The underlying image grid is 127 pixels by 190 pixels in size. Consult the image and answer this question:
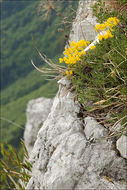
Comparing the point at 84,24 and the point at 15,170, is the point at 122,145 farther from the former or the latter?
the point at 84,24

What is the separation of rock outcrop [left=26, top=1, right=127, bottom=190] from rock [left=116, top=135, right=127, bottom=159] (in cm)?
9

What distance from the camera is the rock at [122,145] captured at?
275cm

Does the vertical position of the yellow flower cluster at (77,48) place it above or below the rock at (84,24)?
below

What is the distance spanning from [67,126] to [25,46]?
5161 centimetres

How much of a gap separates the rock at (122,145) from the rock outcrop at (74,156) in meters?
0.09

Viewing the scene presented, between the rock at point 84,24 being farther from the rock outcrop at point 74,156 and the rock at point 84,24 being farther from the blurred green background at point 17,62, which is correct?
the blurred green background at point 17,62

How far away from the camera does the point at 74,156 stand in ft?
9.62

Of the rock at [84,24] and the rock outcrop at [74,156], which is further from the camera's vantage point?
the rock at [84,24]

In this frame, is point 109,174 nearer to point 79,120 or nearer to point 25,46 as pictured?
point 79,120

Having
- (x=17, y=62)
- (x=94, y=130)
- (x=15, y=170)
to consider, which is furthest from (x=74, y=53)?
(x=17, y=62)

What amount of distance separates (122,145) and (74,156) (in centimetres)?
58

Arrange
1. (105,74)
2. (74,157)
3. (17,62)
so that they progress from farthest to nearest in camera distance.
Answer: (17,62) → (105,74) → (74,157)

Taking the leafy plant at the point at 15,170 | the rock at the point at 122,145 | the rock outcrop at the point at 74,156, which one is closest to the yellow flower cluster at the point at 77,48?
the rock outcrop at the point at 74,156

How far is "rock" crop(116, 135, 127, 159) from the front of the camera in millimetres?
2754
